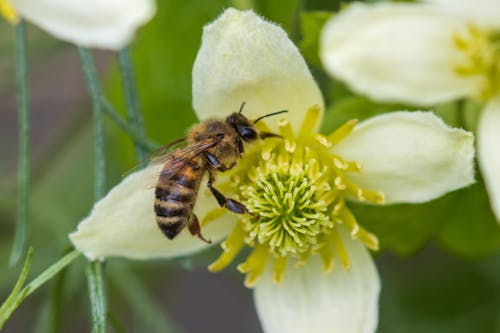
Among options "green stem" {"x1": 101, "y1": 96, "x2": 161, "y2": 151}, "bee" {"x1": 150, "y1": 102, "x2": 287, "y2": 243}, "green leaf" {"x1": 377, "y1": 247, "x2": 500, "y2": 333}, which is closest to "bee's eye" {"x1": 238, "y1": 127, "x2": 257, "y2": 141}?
"bee" {"x1": 150, "y1": 102, "x2": 287, "y2": 243}

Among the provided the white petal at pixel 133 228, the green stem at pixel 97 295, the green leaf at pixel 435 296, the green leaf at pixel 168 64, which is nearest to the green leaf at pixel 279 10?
the green leaf at pixel 168 64

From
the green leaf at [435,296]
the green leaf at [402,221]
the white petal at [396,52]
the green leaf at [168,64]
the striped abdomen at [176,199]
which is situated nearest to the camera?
the white petal at [396,52]

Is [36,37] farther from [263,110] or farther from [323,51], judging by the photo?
[323,51]

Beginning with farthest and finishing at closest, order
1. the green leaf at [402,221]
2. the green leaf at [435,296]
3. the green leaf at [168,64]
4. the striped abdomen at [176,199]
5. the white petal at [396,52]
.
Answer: the green leaf at [435,296], the green leaf at [168,64], the green leaf at [402,221], the striped abdomen at [176,199], the white petal at [396,52]

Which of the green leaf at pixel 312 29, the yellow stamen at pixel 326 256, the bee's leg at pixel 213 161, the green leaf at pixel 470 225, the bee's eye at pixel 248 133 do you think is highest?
the green leaf at pixel 312 29

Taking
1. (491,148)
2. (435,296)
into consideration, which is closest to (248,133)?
(491,148)

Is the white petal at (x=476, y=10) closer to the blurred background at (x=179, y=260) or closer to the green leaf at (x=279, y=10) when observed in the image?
the blurred background at (x=179, y=260)
